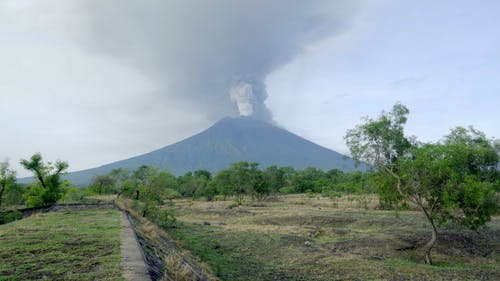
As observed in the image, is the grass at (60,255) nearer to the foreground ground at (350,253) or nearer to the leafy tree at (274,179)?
the foreground ground at (350,253)

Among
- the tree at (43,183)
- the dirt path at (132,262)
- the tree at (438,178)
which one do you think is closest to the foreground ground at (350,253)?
the tree at (438,178)

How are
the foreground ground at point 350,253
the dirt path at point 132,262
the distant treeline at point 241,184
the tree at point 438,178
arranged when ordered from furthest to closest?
the distant treeline at point 241,184 < the tree at point 438,178 < the foreground ground at point 350,253 < the dirt path at point 132,262

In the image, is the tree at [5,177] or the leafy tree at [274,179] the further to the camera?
the leafy tree at [274,179]

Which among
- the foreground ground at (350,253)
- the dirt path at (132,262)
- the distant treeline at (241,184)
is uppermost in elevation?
the distant treeline at (241,184)

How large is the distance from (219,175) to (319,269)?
4953 cm

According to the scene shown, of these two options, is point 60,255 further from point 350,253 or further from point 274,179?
point 274,179

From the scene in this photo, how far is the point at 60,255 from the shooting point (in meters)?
7.21

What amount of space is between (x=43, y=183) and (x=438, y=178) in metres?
33.2

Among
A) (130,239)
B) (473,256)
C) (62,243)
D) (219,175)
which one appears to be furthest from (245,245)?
(219,175)

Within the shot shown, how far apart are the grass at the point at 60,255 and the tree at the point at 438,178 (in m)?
13.2

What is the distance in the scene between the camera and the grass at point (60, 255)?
5715 millimetres

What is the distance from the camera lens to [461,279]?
10172 mm

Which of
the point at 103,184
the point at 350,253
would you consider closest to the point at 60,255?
the point at 350,253

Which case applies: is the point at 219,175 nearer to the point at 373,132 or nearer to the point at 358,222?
the point at 358,222
